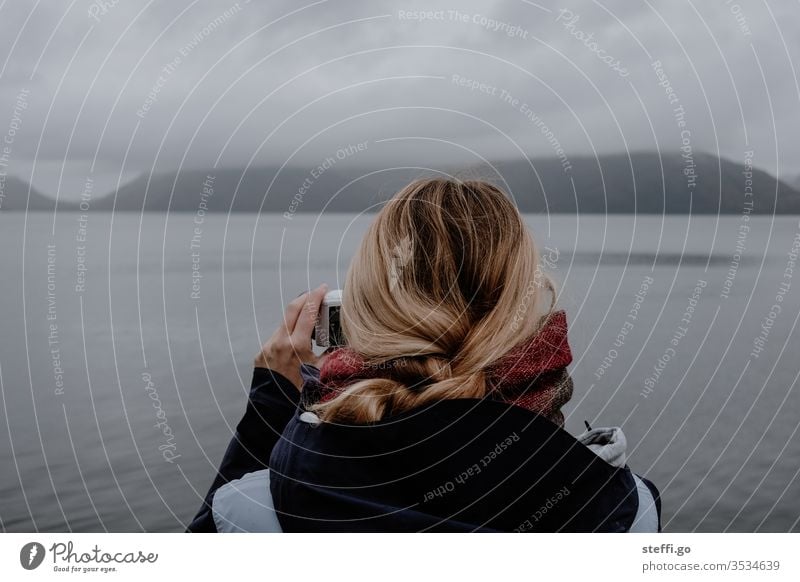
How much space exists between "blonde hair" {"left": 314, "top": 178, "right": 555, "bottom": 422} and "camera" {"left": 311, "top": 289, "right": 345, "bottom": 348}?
0.20 metres

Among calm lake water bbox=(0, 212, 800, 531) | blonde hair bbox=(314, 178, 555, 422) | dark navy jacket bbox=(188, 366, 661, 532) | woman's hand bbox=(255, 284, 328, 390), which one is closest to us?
dark navy jacket bbox=(188, 366, 661, 532)

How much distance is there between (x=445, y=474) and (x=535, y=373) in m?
0.29

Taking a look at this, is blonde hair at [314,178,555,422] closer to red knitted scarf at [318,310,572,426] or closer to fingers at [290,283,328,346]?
red knitted scarf at [318,310,572,426]

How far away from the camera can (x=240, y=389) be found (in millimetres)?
10773

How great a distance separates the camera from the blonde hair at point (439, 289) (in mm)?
1694

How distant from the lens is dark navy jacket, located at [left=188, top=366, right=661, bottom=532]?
154 cm

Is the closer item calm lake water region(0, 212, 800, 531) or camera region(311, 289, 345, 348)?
camera region(311, 289, 345, 348)

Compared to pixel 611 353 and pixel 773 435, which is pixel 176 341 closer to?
pixel 611 353

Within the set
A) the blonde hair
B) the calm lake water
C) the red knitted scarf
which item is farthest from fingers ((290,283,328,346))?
the calm lake water

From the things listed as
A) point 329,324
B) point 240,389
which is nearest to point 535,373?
point 329,324

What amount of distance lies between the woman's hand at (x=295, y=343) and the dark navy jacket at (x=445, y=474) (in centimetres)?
43

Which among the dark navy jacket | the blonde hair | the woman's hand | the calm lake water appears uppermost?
the blonde hair

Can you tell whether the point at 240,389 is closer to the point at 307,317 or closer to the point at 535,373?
the point at 307,317

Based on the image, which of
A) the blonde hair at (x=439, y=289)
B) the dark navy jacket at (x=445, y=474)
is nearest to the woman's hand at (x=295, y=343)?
the blonde hair at (x=439, y=289)
